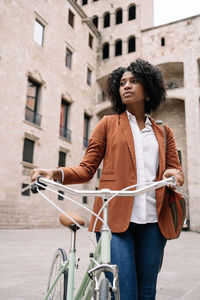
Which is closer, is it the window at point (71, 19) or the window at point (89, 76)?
the window at point (71, 19)

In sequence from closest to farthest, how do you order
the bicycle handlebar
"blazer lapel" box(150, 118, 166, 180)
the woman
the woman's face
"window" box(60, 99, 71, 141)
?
the bicycle handlebar
the woman
"blazer lapel" box(150, 118, 166, 180)
the woman's face
"window" box(60, 99, 71, 141)

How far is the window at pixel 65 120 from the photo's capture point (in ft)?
67.4

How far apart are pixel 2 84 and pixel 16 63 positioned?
71.5 inches

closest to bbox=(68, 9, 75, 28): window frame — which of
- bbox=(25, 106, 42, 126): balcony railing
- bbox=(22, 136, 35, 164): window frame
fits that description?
bbox=(25, 106, 42, 126): balcony railing

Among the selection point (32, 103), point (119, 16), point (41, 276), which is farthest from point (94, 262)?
point (119, 16)

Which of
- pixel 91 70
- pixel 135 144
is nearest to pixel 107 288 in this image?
pixel 135 144

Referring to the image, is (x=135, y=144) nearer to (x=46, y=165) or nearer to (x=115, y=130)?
(x=115, y=130)

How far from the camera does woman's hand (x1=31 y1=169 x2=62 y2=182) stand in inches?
60.7

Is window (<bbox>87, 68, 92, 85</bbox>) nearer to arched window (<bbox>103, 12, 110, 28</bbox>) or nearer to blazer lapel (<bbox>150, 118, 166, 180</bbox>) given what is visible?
arched window (<bbox>103, 12, 110, 28</bbox>)

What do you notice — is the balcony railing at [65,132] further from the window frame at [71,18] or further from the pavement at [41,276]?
the pavement at [41,276]

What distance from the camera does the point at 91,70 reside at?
24234 mm

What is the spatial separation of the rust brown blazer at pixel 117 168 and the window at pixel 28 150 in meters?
15.0

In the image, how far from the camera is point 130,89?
209 cm

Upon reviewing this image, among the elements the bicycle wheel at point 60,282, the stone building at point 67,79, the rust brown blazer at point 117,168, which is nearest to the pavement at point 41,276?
the bicycle wheel at point 60,282
